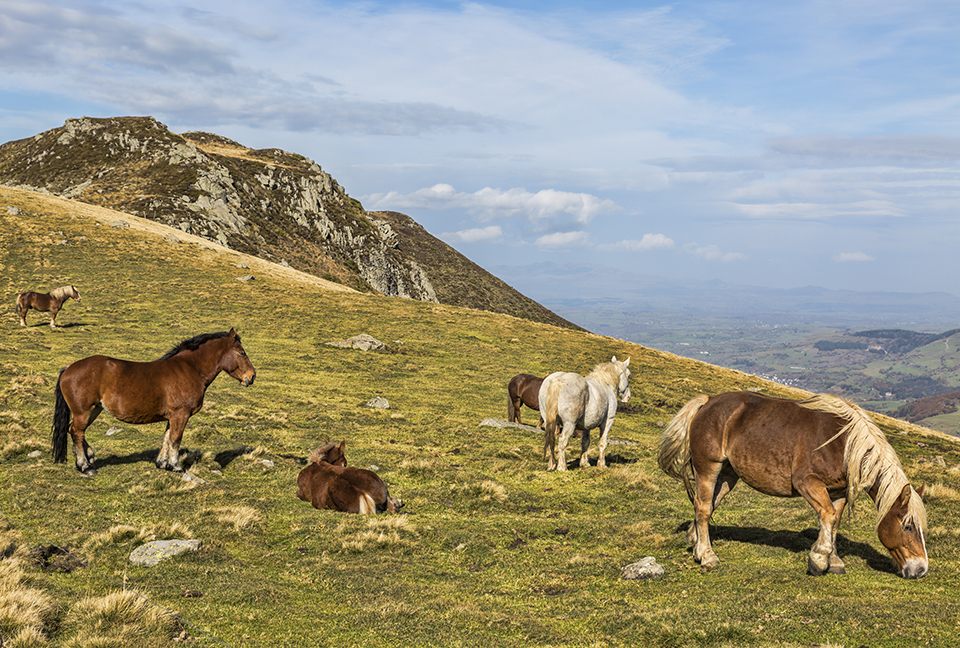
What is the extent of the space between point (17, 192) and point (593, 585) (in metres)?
78.9

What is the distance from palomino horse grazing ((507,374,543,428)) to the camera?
27.0 m

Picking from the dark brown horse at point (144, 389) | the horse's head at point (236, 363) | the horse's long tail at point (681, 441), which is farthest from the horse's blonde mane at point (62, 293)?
the horse's long tail at point (681, 441)

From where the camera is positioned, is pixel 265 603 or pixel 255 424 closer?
pixel 265 603

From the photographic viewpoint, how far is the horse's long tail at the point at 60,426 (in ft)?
44.5

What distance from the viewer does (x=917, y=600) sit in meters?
7.89

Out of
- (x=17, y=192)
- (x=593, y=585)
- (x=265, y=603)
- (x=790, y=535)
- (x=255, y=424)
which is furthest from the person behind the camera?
(x=17, y=192)

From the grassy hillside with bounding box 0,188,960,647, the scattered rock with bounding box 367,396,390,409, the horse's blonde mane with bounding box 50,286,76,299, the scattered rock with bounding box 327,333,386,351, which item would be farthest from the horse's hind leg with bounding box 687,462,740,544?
the horse's blonde mane with bounding box 50,286,76,299

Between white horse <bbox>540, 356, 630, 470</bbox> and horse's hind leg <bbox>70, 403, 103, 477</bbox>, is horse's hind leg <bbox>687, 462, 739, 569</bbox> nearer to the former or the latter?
white horse <bbox>540, 356, 630, 470</bbox>

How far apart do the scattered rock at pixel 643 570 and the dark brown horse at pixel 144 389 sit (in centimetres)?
997

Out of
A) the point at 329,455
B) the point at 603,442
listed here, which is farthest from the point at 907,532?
the point at 329,455

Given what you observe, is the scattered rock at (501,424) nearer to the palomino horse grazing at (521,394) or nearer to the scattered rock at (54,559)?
the palomino horse grazing at (521,394)

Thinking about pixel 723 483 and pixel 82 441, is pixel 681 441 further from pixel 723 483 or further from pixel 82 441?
pixel 82 441

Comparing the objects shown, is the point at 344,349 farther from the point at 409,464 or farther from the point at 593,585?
the point at 593,585

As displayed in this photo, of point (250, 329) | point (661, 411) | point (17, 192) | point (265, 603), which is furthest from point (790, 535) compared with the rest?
point (17, 192)
